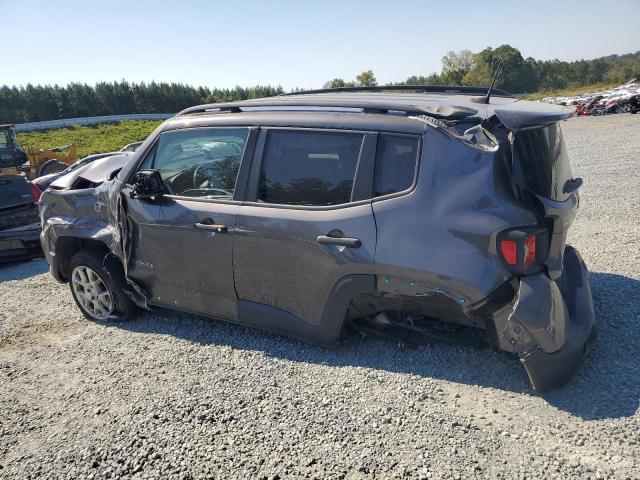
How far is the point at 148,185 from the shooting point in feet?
12.9

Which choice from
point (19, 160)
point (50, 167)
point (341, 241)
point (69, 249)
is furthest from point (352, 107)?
point (19, 160)

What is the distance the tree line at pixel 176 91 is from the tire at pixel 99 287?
4892 centimetres

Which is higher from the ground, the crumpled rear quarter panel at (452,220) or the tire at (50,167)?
the crumpled rear quarter panel at (452,220)

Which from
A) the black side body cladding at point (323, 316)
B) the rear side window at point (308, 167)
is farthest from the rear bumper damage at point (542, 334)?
the rear side window at point (308, 167)

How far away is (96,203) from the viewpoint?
4.41 m

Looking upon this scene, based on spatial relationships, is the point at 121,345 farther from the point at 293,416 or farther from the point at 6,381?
the point at 293,416

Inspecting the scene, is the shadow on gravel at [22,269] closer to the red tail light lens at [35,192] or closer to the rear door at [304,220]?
the red tail light lens at [35,192]

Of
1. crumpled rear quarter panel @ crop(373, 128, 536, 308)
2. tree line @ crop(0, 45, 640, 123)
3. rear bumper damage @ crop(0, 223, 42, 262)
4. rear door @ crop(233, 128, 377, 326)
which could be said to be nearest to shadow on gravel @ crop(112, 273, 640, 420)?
rear door @ crop(233, 128, 377, 326)

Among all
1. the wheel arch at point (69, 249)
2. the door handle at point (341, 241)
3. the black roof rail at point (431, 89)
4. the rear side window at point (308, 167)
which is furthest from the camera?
the wheel arch at point (69, 249)

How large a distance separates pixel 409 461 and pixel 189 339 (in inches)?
86.8

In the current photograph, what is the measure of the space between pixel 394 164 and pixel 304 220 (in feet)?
2.32

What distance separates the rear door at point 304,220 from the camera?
10.3ft

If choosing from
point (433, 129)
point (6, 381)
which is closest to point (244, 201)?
point (433, 129)

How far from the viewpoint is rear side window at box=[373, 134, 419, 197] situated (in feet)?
9.83
